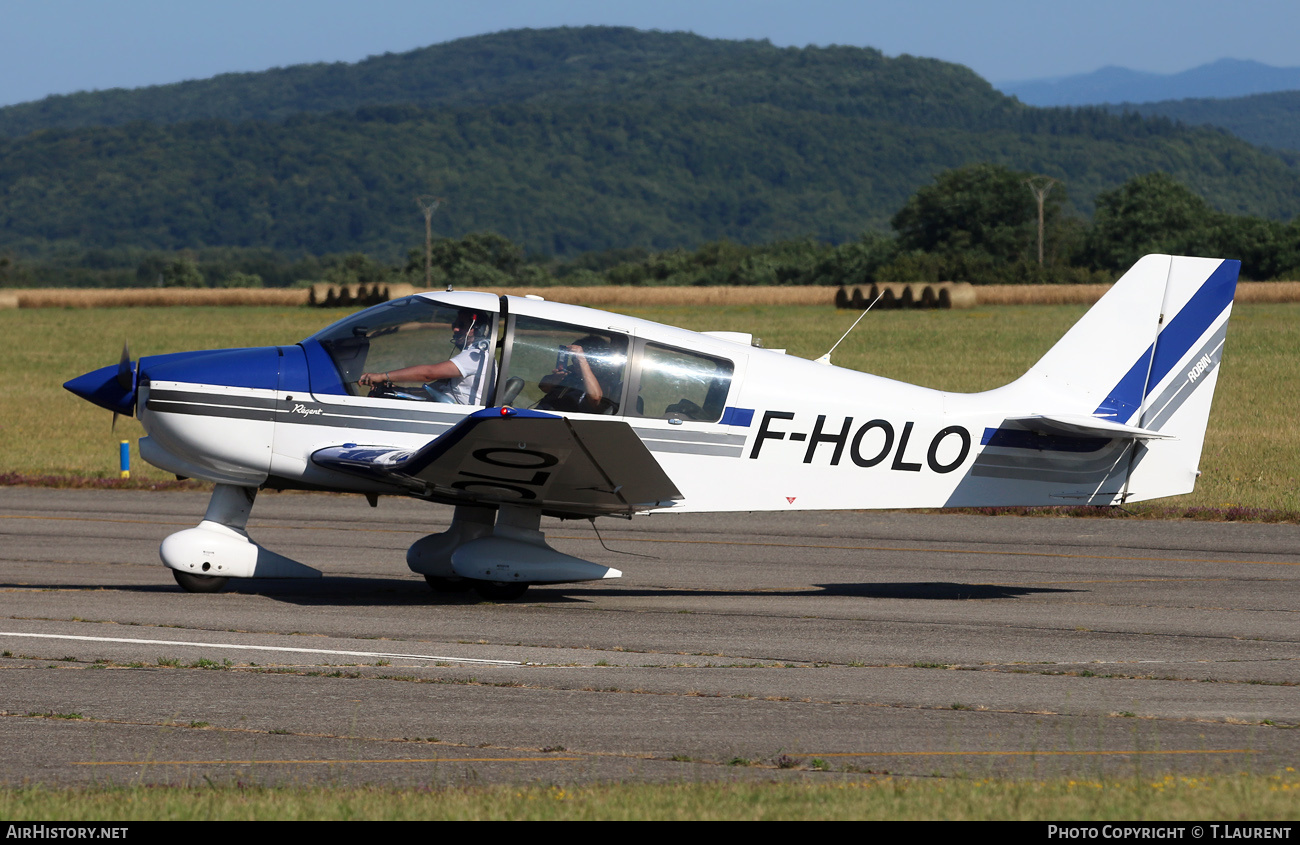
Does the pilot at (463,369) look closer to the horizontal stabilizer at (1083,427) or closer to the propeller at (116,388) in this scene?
the propeller at (116,388)

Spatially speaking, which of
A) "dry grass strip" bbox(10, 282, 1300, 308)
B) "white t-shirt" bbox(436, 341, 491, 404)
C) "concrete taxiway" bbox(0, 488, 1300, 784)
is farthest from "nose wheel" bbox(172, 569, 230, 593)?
"dry grass strip" bbox(10, 282, 1300, 308)

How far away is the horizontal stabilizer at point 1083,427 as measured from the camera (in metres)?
9.80

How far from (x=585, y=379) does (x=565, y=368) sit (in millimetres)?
166

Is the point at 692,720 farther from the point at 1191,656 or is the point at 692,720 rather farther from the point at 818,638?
the point at 1191,656

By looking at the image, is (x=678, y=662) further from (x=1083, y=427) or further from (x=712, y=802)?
(x=1083, y=427)

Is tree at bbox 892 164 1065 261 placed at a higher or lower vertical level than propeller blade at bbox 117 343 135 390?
higher

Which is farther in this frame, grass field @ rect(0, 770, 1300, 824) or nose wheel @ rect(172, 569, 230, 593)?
nose wheel @ rect(172, 569, 230, 593)

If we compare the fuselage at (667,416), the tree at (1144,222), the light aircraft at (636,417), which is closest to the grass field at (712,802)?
the light aircraft at (636,417)

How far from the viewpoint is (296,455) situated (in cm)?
988

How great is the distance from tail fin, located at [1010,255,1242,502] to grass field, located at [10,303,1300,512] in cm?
523

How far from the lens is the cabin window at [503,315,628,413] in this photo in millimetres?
9586

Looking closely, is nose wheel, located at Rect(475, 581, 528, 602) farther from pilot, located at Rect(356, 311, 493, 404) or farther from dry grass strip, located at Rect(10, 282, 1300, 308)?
dry grass strip, located at Rect(10, 282, 1300, 308)
